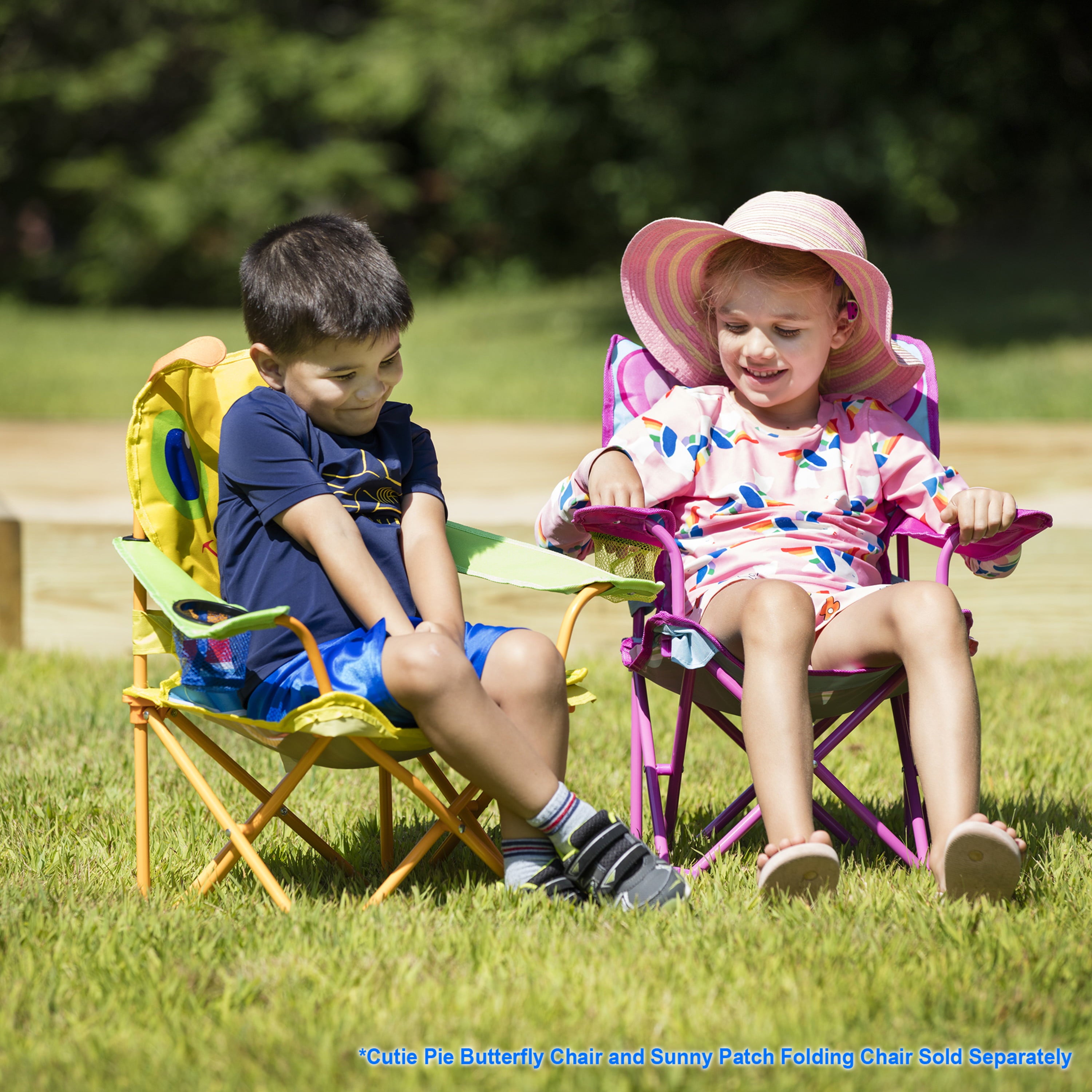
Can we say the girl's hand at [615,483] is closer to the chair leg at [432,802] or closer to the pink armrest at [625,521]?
the pink armrest at [625,521]

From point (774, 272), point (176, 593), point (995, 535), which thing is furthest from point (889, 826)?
point (176, 593)

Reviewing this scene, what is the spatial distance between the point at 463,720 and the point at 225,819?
0.44 m

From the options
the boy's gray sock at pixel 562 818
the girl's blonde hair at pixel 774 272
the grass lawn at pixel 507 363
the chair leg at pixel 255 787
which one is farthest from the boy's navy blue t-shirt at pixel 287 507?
the grass lawn at pixel 507 363

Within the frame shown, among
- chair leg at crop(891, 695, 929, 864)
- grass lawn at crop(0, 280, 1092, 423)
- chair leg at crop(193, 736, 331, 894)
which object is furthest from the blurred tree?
chair leg at crop(193, 736, 331, 894)

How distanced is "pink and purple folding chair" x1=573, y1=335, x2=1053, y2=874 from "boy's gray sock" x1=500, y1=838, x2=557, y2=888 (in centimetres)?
30

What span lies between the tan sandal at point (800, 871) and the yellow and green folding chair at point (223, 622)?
1.50 feet

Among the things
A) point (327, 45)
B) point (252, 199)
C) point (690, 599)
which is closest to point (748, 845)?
point (690, 599)

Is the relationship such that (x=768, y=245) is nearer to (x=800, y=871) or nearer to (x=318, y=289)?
(x=318, y=289)

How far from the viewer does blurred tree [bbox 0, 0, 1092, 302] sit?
54.5 ft

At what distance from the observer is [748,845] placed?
261cm

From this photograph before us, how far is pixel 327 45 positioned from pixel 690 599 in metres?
23.4

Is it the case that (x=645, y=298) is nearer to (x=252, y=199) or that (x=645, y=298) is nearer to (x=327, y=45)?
(x=252, y=199)

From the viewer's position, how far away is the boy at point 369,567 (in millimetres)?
2109

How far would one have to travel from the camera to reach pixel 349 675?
2154 mm
